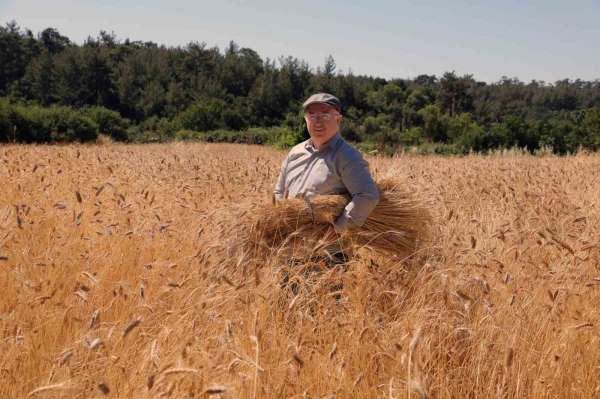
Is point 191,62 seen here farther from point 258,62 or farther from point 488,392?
point 488,392

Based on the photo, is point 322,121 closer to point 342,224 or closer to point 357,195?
point 357,195

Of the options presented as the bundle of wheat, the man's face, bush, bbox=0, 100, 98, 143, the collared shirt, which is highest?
the man's face

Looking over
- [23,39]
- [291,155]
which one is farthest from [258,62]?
[291,155]

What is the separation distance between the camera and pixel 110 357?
1.83m

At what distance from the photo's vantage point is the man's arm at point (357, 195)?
2.88m

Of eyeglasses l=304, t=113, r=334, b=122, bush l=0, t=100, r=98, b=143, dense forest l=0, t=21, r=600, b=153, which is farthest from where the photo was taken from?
dense forest l=0, t=21, r=600, b=153

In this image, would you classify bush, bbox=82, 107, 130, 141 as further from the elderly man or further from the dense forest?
the elderly man

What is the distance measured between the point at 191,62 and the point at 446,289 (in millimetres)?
62108

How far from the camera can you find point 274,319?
8.31ft

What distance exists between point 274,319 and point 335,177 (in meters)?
1.00

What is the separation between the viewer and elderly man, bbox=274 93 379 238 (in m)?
2.90

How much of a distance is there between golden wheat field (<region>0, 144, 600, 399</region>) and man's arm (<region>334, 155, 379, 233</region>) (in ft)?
0.93

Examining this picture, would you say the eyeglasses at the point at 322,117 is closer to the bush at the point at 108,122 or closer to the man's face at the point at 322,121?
the man's face at the point at 322,121

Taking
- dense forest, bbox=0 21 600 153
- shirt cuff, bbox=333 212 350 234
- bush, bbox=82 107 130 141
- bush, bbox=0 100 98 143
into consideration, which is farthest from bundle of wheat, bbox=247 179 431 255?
bush, bbox=82 107 130 141
